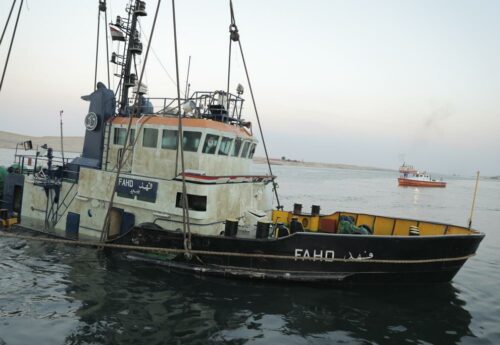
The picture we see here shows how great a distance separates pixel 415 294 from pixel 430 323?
1558 mm

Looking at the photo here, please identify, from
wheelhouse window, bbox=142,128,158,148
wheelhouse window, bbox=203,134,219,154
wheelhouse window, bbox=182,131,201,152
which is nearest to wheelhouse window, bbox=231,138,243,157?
wheelhouse window, bbox=203,134,219,154

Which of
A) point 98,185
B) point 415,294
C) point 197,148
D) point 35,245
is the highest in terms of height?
point 197,148

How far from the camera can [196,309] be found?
8508 millimetres

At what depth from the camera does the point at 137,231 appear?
10594 mm

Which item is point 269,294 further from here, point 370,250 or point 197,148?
point 197,148

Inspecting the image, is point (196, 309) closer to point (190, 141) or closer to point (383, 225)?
point (190, 141)

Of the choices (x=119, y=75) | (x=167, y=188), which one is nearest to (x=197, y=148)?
(x=167, y=188)

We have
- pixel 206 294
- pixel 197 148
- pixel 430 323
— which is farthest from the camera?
pixel 197 148

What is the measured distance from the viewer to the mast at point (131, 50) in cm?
1277

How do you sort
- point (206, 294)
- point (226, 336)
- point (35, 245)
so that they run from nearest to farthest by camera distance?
point (226, 336)
point (206, 294)
point (35, 245)

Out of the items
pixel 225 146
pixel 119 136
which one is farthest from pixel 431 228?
pixel 119 136

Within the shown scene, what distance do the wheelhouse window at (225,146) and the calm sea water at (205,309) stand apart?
4070mm

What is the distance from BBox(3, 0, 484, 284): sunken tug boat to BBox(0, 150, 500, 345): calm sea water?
1.64 feet

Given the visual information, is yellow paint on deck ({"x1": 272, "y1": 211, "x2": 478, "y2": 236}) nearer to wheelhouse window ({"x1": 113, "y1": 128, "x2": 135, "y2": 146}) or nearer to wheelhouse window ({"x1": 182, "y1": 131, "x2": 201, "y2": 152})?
wheelhouse window ({"x1": 182, "y1": 131, "x2": 201, "y2": 152})
